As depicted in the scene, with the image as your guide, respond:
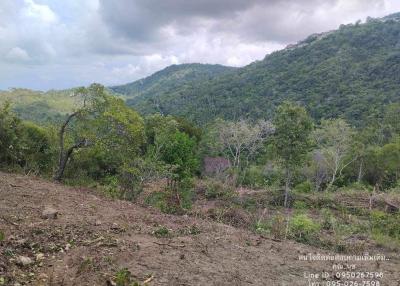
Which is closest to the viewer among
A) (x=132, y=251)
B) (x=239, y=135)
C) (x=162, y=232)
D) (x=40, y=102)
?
(x=132, y=251)

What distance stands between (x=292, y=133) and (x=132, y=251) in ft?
44.0

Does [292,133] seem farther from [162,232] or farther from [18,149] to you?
[162,232]

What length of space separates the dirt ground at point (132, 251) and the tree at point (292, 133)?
34.2 ft

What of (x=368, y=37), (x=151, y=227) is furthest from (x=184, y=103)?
(x=151, y=227)

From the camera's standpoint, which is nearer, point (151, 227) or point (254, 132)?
point (151, 227)

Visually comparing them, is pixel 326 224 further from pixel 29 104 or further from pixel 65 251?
pixel 29 104

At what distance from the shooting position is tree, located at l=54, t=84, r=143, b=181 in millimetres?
11234

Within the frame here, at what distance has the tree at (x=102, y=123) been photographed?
11234mm

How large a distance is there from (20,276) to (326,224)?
943 cm

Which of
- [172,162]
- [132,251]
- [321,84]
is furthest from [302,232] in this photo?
[321,84]

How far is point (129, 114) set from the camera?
38.2 feet

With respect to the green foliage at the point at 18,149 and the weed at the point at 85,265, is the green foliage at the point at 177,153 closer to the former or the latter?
the green foliage at the point at 18,149

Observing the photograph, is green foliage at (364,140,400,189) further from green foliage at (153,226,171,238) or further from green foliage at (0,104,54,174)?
green foliage at (153,226,171,238)

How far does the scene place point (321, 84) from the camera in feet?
259
